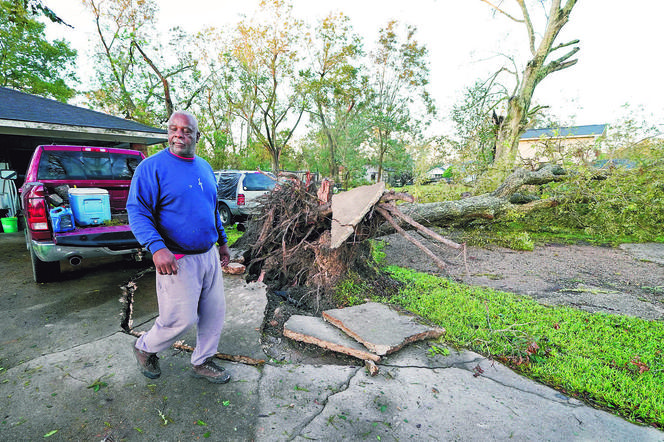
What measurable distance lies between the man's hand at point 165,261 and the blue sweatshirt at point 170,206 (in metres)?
0.04

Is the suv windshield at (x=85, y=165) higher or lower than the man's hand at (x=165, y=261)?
higher

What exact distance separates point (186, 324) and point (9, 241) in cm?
820

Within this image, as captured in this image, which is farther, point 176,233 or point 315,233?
point 315,233

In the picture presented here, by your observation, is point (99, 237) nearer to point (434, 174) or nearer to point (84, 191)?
point (84, 191)

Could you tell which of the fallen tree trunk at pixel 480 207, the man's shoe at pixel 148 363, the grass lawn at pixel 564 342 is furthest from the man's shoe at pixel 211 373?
the fallen tree trunk at pixel 480 207

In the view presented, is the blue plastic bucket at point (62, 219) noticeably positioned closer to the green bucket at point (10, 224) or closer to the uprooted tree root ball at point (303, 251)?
the uprooted tree root ball at point (303, 251)

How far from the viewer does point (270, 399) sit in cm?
194

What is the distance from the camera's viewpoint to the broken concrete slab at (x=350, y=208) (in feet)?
9.36

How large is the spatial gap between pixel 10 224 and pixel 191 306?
9.50m

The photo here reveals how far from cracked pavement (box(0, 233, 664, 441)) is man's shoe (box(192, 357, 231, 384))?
0.04 metres

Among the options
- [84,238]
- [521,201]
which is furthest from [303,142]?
[84,238]

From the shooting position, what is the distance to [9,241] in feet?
22.3

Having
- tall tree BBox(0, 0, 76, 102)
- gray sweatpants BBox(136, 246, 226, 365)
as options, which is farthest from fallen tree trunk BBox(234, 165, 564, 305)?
tall tree BBox(0, 0, 76, 102)

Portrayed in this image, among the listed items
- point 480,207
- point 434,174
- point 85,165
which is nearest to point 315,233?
point 85,165
